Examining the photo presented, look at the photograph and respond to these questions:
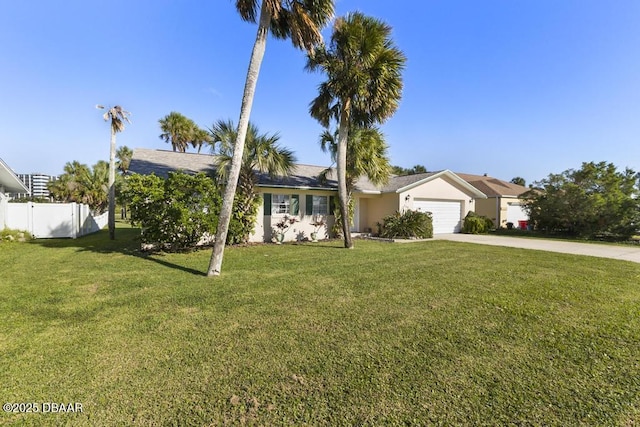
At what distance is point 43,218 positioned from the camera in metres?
14.2

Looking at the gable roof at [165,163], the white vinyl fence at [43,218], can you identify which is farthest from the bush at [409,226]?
the white vinyl fence at [43,218]

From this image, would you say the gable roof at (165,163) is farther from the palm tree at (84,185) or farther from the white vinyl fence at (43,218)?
the palm tree at (84,185)

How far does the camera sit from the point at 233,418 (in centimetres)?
237

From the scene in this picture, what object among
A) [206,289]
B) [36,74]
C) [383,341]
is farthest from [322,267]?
[36,74]

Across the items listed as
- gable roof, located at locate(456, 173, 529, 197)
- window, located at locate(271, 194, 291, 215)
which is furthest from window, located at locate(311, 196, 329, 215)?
gable roof, located at locate(456, 173, 529, 197)

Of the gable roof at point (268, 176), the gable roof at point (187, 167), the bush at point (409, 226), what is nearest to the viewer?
the gable roof at point (187, 167)

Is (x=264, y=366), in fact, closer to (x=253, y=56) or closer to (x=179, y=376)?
(x=179, y=376)

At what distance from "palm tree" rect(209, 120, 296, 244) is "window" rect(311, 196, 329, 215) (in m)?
3.03

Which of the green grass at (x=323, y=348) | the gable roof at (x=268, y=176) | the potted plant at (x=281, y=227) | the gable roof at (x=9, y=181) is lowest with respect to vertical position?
the green grass at (x=323, y=348)

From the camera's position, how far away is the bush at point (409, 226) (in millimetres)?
14984

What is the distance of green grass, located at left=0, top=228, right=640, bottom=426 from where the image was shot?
2.48 m

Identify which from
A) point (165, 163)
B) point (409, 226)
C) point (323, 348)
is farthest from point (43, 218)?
point (409, 226)

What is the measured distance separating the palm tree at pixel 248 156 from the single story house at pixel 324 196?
977 millimetres

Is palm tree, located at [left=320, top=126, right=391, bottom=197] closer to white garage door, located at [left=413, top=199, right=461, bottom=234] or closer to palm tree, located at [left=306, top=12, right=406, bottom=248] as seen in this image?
palm tree, located at [left=306, top=12, right=406, bottom=248]
